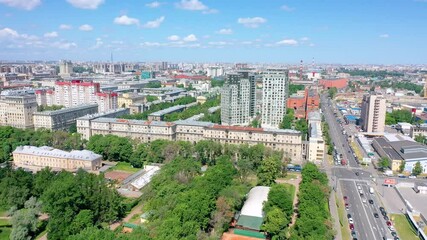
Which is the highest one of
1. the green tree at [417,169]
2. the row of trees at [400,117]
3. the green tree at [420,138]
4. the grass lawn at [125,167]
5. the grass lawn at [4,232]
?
the row of trees at [400,117]

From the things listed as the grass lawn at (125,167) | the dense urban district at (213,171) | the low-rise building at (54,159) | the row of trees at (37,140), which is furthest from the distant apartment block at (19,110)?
the grass lawn at (125,167)

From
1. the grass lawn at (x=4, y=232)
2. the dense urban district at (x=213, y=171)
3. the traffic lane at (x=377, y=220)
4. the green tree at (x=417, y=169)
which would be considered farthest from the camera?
the green tree at (x=417, y=169)

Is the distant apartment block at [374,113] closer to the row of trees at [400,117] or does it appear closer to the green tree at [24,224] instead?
the row of trees at [400,117]

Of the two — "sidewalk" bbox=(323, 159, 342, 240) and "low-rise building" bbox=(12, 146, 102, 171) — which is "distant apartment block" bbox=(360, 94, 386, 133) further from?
"low-rise building" bbox=(12, 146, 102, 171)

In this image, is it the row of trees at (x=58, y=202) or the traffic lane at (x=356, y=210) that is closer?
the row of trees at (x=58, y=202)

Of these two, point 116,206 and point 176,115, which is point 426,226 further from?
point 176,115

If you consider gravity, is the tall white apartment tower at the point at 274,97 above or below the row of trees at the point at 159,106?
above

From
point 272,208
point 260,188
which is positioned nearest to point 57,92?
point 260,188

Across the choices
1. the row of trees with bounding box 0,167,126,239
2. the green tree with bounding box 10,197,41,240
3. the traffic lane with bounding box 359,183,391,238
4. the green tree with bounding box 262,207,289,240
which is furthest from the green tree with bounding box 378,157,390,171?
the green tree with bounding box 10,197,41,240
